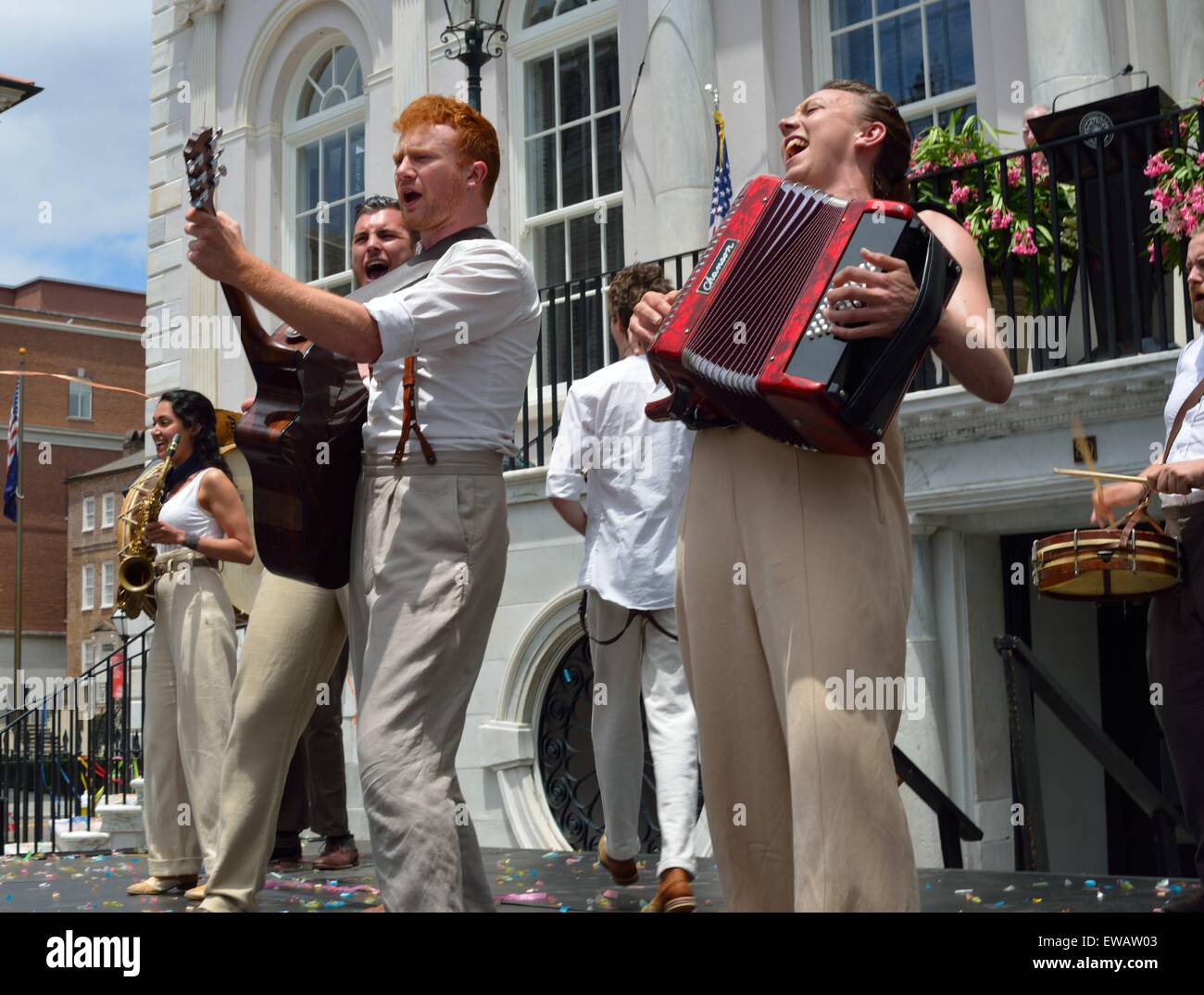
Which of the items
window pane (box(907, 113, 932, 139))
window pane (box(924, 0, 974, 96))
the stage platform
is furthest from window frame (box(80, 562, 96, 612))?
the stage platform

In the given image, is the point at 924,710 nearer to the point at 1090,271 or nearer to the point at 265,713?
the point at 1090,271

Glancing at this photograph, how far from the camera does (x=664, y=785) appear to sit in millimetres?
5277

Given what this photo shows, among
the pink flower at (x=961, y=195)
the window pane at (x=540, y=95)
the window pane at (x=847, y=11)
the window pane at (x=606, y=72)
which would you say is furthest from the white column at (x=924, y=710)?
the window pane at (x=540, y=95)

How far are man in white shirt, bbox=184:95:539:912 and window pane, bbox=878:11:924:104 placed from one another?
24.3ft

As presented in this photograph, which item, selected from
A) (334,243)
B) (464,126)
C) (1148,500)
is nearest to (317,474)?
(464,126)

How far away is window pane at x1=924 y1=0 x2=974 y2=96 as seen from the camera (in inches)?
408

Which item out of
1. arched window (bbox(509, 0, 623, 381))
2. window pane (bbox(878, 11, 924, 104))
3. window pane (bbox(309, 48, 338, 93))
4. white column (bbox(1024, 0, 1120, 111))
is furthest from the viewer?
window pane (bbox(309, 48, 338, 93))

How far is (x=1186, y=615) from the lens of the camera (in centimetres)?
471

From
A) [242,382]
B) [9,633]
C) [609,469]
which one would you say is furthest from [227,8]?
[9,633]

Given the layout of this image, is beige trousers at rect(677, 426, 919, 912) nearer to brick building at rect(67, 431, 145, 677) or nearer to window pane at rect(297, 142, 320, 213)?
window pane at rect(297, 142, 320, 213)

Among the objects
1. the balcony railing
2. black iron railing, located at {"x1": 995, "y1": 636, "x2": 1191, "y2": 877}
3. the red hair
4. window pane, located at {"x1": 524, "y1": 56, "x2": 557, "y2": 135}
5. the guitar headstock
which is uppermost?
window pane, located at {"x1": 524, "y1": 56, "x2": 557, "y2": 135}

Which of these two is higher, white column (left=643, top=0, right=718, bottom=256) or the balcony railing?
white column (left=643, top=0, right=718, bottom=256)

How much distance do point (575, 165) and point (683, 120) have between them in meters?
1.63
